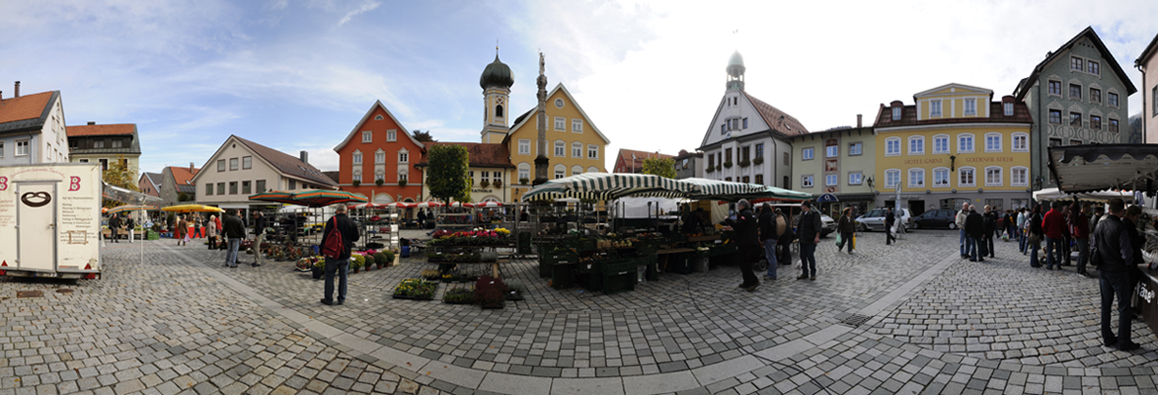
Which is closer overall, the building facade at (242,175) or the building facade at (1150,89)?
the building facade at (1150,89)

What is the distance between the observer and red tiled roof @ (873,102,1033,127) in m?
34.1

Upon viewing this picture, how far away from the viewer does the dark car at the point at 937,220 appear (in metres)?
26.5

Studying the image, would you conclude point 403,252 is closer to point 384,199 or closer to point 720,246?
point 720,246

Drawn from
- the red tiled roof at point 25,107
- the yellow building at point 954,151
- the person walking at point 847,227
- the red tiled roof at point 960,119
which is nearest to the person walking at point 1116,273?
the person walking at point 847,227

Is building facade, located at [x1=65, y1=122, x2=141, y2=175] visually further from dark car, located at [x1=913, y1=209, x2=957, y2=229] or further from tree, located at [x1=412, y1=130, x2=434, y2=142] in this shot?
dark car, located at [x1=913, y1=209, x2=957, y2=229]

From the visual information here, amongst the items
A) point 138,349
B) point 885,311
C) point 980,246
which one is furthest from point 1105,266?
point 138,349

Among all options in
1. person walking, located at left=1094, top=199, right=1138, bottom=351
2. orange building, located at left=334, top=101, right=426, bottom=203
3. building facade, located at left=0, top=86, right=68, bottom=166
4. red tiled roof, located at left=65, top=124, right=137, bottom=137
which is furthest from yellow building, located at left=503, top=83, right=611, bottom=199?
red tiled roof, located at left=65, top=124, right=137, bottom=137

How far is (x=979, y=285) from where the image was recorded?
27.5ft

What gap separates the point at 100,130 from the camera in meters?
57.8

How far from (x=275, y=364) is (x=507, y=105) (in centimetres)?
5730

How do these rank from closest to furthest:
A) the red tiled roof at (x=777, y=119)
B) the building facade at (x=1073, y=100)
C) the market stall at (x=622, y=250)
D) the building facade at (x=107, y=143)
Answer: the market stall at (x=622, y=250), the building facade at (x=1073, y=100), the red tiled roof at (x=777, y=119), the building facade at (x=107, y=143)

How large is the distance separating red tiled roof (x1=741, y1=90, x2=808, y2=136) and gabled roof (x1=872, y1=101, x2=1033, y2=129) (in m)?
8.03

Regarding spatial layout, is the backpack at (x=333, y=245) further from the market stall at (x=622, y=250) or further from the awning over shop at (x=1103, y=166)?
the awning over shop at (x=1103, y=166)

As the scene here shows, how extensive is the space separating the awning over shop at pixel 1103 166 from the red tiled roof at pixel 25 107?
170ft
